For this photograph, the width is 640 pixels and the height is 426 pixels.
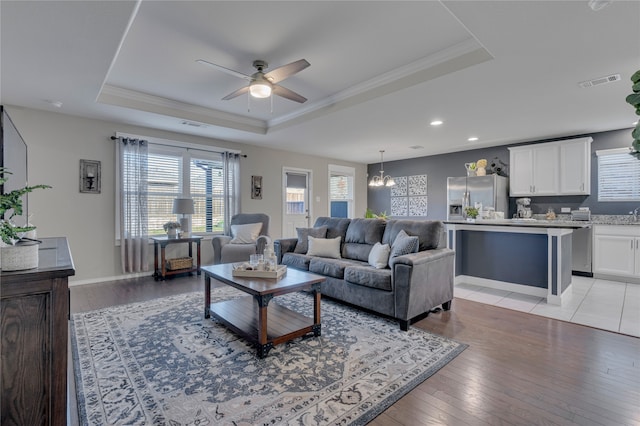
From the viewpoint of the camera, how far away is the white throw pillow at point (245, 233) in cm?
526

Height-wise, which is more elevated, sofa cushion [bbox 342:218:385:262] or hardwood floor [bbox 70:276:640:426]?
sofa cushion [bbox 342:218:385:262]

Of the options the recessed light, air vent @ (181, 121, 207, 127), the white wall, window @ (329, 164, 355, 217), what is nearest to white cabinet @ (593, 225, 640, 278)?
window @ (329, 164, 355, 217)

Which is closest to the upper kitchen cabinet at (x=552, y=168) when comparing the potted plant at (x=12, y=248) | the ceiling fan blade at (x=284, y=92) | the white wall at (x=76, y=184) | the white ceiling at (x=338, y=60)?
the white ceiling at (x=338, y=60)

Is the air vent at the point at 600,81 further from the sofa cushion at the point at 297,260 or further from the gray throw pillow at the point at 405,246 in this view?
the sofa cushion at the point at 297,260

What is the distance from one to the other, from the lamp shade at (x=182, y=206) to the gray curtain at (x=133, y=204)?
45 centimetres

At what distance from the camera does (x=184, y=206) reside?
4891 mm

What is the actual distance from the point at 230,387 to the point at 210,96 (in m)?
3.58

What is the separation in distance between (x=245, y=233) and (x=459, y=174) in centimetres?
498

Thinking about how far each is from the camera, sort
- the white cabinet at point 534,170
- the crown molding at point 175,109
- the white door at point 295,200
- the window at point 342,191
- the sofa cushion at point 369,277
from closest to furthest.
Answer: the sofa cushion at point 369,277, the crown molding at point 175,109, the white cabinet at point 534,170, the white door at point 295,200, the window at point 342,191

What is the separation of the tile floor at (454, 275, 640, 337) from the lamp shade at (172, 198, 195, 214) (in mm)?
4221

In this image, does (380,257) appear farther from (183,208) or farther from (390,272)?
(183,208)

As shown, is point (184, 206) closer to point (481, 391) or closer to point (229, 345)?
point (229, 345)

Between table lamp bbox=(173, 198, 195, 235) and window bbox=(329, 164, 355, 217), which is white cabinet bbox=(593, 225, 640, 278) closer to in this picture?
window bbox=(329, 164, 355, 217)

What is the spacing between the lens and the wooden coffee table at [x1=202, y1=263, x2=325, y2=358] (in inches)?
90.8
